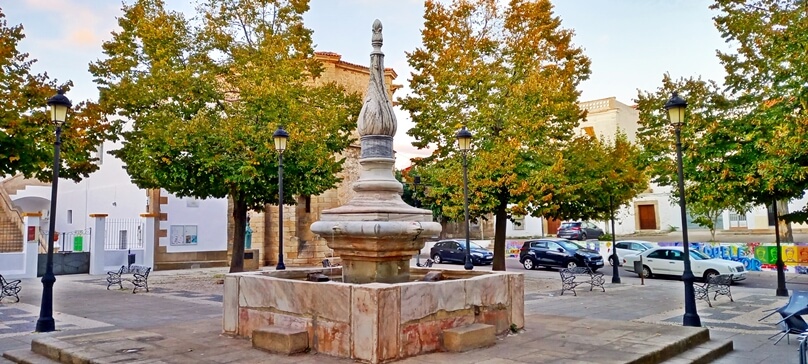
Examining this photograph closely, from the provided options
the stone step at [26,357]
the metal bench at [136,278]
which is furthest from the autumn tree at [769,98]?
the metal bench at [136,278]

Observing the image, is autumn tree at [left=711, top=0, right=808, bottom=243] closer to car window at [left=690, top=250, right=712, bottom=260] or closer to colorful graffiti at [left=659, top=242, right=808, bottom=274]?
car window at [left=690, top=250, right=712, bottom=260]

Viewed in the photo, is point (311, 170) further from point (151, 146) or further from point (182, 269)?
point (182, 269)

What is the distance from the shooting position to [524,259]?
27.4 m

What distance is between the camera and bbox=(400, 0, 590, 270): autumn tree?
1761cm

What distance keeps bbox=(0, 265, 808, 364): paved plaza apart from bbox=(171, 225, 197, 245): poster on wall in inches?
233

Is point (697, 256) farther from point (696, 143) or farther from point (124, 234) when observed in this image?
point (124, 234)

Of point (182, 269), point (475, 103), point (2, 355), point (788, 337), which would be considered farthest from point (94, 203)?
point (788, 337)

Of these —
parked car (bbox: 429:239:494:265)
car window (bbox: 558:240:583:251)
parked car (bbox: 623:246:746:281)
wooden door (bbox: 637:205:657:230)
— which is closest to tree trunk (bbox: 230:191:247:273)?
parked car (bbox: 429:239:494:265)

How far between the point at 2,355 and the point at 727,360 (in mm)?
9967

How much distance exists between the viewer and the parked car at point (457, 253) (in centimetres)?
2891

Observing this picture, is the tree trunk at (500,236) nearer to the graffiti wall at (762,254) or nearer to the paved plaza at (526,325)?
the paved plaza at (526,325)

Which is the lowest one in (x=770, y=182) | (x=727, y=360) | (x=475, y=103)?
(x=727, y=360)

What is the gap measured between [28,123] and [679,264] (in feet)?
70.1

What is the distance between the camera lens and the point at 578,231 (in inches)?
1645
